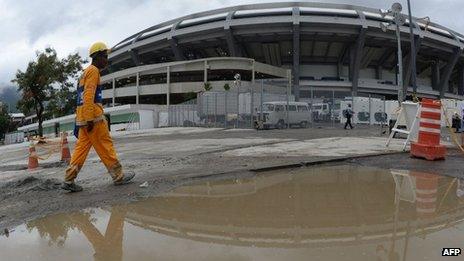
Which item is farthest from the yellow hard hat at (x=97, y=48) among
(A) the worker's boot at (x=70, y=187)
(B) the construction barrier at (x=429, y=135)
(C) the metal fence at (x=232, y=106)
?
(C) the metal fence at (x=232, y=106)

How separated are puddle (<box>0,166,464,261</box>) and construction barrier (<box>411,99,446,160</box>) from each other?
267cm

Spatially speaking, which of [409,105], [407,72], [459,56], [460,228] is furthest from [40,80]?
[459,56]

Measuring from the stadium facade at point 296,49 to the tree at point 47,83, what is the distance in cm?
2629

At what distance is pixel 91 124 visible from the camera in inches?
224

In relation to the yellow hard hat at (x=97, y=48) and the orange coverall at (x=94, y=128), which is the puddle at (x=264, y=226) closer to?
the orange coverall at (x=94, y=128)

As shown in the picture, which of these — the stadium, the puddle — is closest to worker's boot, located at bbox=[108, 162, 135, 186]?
the puddle

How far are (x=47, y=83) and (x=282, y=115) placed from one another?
15.5 metres

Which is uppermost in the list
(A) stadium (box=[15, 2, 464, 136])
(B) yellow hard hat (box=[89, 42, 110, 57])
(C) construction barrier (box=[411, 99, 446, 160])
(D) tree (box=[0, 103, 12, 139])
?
(A) stadium (box=[15, 2, 464, 136])

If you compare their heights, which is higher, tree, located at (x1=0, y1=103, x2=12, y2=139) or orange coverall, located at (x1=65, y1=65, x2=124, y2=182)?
orange coverall, located at (x1=65, y1=65, x2=124, y2=182)

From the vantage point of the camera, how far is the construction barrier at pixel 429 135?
824 centimetres

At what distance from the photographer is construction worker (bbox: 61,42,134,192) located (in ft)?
18.6

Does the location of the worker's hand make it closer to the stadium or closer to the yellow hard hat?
the yellow hard hat

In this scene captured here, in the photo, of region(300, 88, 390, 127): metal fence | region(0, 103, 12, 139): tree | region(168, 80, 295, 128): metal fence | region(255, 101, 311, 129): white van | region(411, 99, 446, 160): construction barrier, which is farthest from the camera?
region(0, 103, 12, 139): tree

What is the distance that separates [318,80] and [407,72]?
14.0 meters
